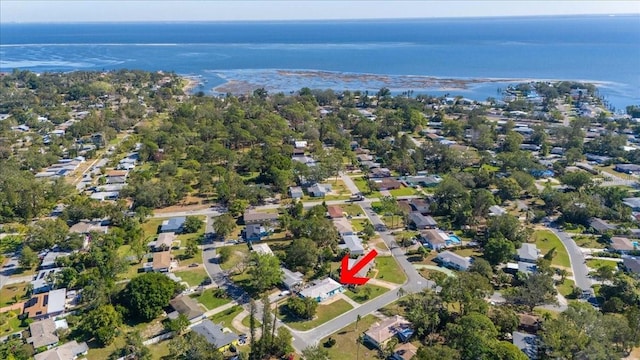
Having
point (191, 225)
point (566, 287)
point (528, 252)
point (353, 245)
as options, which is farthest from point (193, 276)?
point (566, 287)

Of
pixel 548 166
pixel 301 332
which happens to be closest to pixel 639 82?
pixel 548 166

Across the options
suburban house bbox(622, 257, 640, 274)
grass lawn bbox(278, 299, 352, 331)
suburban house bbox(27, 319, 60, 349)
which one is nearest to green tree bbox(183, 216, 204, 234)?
suburban house bbox(27, 319, 60, 349)

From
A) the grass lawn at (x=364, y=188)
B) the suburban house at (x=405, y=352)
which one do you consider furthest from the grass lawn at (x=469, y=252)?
the grass lawn at (x=364, y=188)

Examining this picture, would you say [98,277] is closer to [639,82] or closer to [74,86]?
[74,86]

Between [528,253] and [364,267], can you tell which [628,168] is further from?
[364,267]

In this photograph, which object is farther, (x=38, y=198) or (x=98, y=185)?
(x=98, y=185)
